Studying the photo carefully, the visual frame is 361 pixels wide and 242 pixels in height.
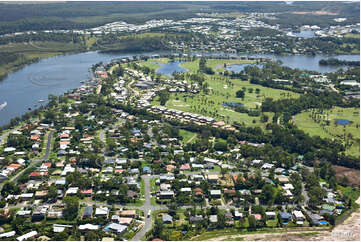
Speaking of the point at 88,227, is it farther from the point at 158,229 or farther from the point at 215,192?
the point at 215,192

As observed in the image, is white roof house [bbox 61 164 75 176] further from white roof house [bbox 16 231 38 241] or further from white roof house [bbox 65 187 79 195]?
white roof house [bbox 16 231 38 241]

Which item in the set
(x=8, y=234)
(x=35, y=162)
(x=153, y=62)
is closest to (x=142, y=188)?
(x=8, y=234)

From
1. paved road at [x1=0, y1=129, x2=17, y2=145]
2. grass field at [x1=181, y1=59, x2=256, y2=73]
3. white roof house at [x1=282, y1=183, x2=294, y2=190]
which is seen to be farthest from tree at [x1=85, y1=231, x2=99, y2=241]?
grass field at [x1=181, y1=59, x2=256, y2=73]

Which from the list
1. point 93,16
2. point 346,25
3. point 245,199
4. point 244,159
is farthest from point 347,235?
point 93,16

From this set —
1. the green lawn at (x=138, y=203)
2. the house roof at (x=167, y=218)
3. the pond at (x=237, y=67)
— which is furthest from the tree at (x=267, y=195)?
the pond at (x=237, y=67)

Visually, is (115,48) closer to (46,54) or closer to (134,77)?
(46,54)

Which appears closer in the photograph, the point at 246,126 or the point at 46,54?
the point at 246,126

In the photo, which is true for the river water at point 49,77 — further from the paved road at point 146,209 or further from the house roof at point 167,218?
the house roof at point 167,218
